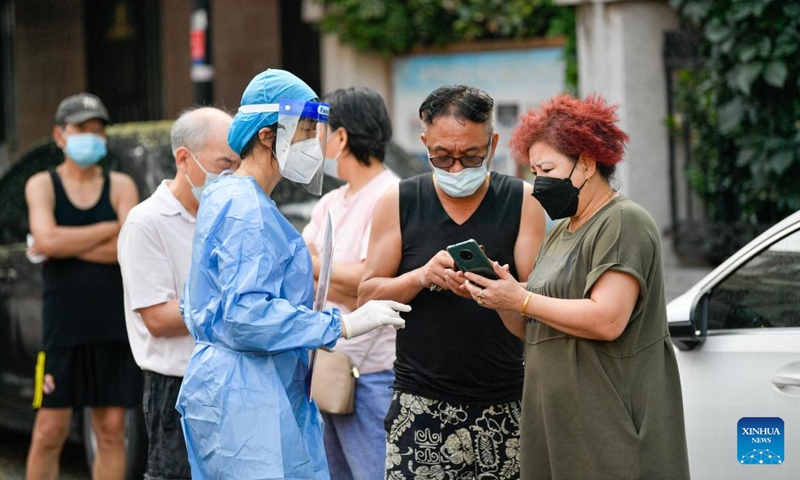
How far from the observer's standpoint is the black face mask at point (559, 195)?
3.54 meters

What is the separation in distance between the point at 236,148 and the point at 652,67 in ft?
20.4

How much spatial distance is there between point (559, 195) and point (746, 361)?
1.31 meters

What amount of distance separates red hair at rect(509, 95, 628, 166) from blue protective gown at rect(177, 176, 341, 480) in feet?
2.56

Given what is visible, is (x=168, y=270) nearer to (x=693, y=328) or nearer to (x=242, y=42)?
(x=693, y=328)

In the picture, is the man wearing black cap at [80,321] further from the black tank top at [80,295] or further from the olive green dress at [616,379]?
the olive green dress at [616,379]

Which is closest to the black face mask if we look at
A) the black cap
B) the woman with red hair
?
the woman with red hair

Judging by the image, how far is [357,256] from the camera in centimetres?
459

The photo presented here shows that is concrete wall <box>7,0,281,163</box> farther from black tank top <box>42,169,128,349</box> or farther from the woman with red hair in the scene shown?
the woman with red hair

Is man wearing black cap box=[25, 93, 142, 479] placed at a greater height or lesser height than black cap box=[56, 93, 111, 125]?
lesser

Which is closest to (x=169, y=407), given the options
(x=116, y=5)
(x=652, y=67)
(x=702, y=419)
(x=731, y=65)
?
(x=702, y=419)

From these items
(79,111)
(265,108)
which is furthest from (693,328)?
(79,111)

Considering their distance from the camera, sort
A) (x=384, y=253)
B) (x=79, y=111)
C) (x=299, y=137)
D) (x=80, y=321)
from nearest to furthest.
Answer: (x=299, y=137) → (x=384, y=253) → (x=80, y=321) → (x=79, y=111)

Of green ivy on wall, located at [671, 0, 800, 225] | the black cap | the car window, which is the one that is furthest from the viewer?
green ivy on wall, located at [671, 0, 800, 225]

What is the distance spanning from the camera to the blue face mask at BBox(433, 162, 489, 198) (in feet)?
12.8
